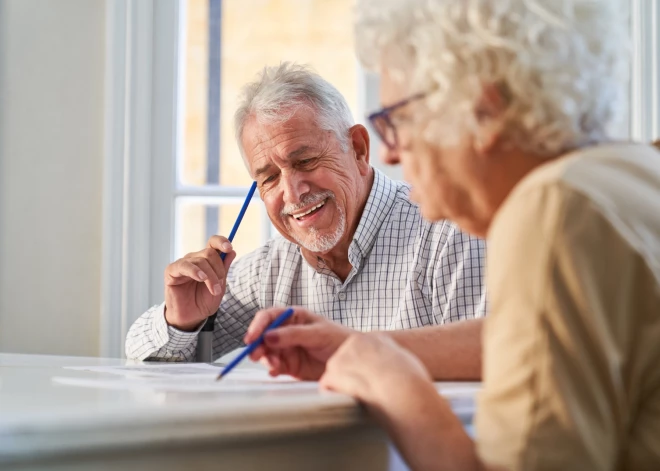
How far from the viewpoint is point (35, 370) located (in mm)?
1312

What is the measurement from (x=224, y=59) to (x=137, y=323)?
3.00ft

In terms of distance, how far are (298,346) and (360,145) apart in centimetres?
102

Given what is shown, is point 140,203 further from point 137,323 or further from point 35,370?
point 35,370

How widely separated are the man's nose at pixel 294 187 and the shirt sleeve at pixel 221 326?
277mm

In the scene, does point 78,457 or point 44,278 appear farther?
point 44,278

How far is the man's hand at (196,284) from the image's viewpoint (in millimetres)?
1815

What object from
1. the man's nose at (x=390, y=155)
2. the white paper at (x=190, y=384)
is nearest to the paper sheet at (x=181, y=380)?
the white paper at (x=190, y=384)

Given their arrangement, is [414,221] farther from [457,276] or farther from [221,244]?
[221,244]

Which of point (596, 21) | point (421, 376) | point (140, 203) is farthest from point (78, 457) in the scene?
point (140, 203)

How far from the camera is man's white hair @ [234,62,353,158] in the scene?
6.23 feet

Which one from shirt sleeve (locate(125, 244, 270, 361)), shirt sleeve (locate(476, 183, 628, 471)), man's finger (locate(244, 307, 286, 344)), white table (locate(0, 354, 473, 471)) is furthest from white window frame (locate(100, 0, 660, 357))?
shirt sleeve (locate(476, 183, 628, 471))

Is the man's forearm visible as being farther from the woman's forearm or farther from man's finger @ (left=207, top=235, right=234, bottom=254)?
man's finger @ (left=207, top=235, right=234, bottom=254)

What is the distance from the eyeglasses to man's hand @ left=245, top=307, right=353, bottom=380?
27 cm

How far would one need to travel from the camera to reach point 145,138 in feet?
7.73
